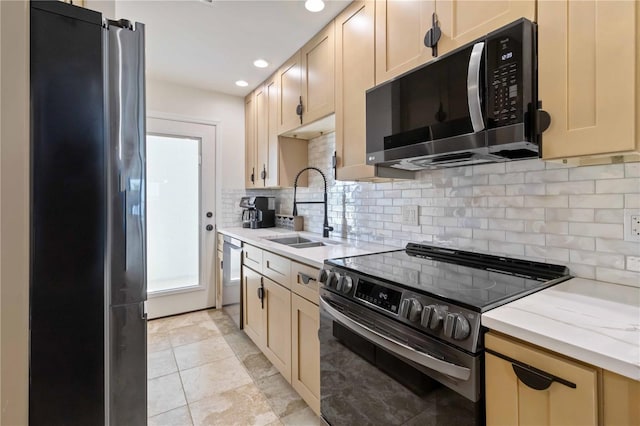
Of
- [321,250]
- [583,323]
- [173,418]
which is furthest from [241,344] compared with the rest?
[583,323]

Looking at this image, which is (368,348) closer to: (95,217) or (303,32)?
(95,217)

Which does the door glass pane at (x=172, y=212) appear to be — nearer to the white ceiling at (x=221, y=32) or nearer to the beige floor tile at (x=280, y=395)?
the white ceiling at (x=221, y=32)

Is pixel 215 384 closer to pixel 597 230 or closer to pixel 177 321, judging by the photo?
pixel 177 321

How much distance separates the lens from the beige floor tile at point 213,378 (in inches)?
77.0

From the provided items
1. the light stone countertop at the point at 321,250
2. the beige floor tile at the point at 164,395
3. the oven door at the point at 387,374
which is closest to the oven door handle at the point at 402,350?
the oven door at the point at 387,374

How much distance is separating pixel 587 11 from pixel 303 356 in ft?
6.24

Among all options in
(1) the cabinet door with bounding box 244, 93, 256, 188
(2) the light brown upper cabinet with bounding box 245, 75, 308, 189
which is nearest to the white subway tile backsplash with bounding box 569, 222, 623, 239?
(2) the light brown upper cabinet with bounding box 245, 75, 308, 189

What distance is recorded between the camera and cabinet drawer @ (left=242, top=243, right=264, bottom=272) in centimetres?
230

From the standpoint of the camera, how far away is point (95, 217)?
0.76 metres

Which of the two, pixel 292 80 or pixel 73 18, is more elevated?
pixel 292 80

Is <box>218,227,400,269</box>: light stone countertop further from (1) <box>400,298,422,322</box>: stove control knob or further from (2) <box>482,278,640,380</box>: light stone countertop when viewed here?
(2) <box>482,278,640,380</box>: light stone countertop

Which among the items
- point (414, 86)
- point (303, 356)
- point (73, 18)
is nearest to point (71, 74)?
point (73, 18)

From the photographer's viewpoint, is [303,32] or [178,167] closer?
Result: [303,32]

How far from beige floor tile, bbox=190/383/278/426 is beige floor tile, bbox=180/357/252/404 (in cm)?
6
